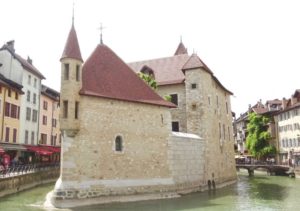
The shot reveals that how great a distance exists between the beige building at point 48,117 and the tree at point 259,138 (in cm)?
2674

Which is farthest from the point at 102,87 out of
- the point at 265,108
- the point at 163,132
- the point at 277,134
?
the point at 265,108

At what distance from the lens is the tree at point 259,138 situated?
50062mm

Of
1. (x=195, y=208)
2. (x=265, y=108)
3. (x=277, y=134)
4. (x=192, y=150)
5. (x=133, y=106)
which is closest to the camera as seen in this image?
(x=195, y=208)

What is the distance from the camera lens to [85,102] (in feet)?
64.3

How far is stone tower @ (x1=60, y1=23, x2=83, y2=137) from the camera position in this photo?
18891mm

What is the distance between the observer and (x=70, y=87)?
19109 mm

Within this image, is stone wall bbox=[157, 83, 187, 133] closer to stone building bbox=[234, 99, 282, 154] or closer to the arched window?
the arched window

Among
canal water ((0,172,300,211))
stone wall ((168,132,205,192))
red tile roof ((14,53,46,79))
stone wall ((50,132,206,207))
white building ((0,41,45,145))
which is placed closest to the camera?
canal water ((0,172,300,211))

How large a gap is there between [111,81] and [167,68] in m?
10.9

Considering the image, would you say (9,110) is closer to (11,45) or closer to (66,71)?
(11,45)

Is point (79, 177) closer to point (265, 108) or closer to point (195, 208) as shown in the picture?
point (195, 208)

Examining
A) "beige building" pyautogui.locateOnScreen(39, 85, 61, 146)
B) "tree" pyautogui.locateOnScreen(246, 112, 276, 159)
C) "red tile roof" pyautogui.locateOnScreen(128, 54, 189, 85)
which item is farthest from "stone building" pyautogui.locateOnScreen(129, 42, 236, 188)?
"tree" pyautogui.locateOnScreen(246, 112, 276, 159)

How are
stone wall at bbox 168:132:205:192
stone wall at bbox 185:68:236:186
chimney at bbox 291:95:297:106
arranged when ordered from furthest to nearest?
chimney at bbox 291:95:297:106 → stone wall at bbox 185:68:236:186 → stone wall at bbox 168:132:205:192

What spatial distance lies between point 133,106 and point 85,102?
3055 millimetres
